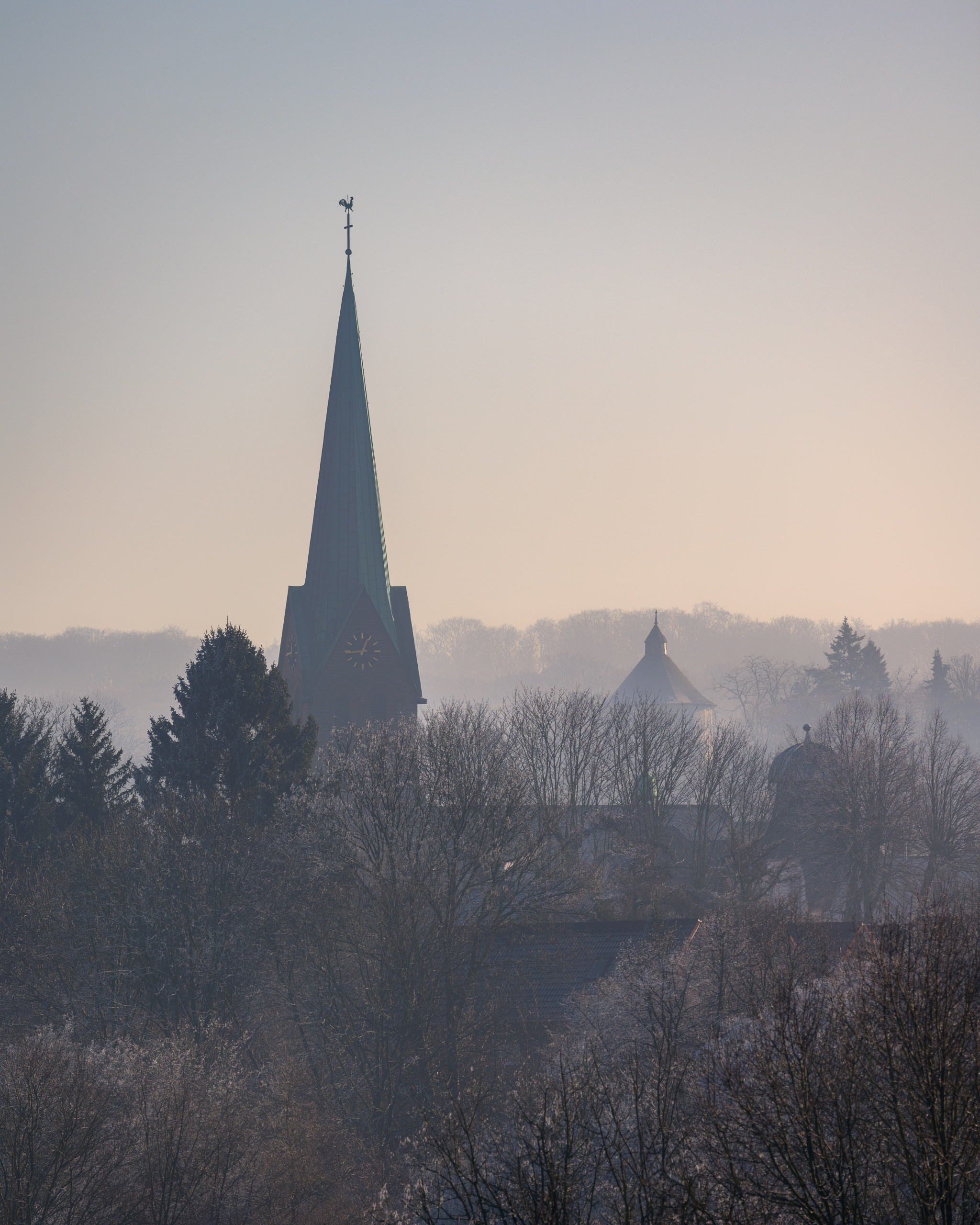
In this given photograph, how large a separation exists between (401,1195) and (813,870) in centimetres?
3637

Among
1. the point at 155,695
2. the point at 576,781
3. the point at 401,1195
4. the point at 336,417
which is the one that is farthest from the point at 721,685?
the point at 401,1195

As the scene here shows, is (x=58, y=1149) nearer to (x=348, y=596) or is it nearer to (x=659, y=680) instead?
(x=348, y=596)

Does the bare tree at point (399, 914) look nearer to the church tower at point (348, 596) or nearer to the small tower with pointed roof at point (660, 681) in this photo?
the church tower at point (348, 596)

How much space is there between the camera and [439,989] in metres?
34.1

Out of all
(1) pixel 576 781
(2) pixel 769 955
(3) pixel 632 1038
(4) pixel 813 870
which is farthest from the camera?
(1) pixel 576 781

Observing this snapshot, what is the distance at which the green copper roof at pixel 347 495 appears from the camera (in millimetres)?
53281

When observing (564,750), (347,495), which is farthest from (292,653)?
(564,750)

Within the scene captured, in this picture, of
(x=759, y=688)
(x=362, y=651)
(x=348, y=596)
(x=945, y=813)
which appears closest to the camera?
(x=362, y=651)

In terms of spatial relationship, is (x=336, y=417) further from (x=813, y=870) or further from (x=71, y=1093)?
(x=71, y=1093)

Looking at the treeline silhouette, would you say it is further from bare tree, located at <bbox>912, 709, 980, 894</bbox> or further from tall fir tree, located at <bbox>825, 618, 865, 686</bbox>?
tall fir tree, located at <bbox>825, 618, 865, 686</bbox>

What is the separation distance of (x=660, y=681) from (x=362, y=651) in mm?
64241

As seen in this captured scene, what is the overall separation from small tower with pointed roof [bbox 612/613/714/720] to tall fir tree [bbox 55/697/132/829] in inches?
2718

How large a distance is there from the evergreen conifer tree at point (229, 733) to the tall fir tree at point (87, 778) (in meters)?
1.56

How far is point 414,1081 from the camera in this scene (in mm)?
32031
